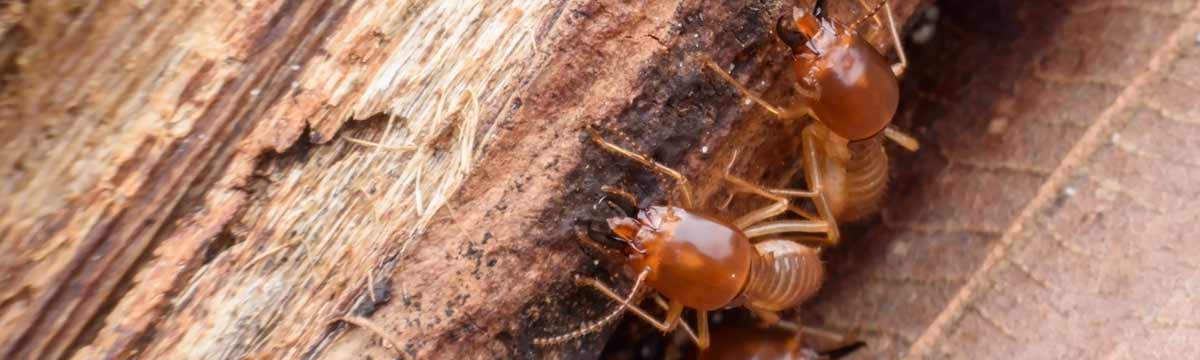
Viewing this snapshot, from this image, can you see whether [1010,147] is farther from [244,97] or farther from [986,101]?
[244,97]

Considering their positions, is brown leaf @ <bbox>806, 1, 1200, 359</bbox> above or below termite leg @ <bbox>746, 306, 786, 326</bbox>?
above

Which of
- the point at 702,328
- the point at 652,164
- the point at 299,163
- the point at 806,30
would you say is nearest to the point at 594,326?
the point at 652,164

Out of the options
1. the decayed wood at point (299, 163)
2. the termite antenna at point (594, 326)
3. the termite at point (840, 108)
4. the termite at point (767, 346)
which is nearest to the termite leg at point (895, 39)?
the termite at point (840, 108)

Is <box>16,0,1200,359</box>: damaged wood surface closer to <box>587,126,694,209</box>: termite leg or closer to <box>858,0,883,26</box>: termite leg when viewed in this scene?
<box>587,126,694,209</box>: termite leg

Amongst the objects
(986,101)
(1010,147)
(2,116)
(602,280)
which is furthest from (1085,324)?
(2,116)

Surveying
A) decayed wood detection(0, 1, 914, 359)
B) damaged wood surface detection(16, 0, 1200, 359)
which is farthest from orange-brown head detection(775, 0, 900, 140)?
decayed wood detection(0, 1, 914, 359)

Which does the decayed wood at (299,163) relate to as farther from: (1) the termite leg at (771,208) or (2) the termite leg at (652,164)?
(1) the termite leg at (771,208)
